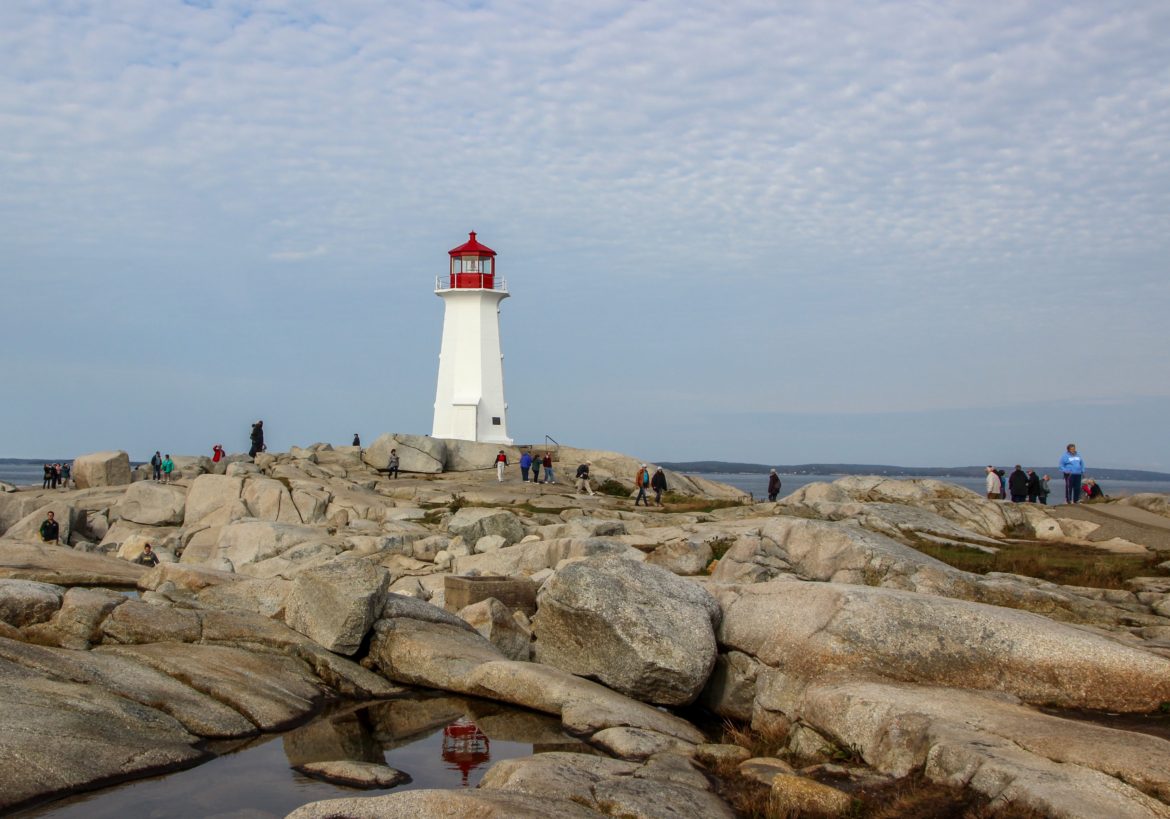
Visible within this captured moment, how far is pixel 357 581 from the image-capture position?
57.6 ft

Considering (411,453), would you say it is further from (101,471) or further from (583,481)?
(101,471)

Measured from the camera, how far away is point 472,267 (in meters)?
57.4

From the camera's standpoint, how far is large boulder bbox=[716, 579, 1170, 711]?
42.8ft

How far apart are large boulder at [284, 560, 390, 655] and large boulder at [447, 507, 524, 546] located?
14458 mm

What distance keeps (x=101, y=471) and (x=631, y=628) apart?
141 ft

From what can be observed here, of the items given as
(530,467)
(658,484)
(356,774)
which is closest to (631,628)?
(356,774)

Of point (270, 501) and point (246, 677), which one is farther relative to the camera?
point (270, 501)

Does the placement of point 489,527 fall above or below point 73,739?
above

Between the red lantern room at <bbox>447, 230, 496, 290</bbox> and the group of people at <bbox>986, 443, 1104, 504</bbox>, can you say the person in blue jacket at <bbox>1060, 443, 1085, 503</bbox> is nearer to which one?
the group of people at <bbox>986, 443, 1104, 504</bbox>

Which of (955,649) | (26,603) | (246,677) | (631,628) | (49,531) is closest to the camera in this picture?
(955,649)

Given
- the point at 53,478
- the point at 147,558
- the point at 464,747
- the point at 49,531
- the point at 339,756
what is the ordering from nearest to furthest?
the point at 339,756 → the point at 464,747 → the point at 147,558 → the point at 49,531 → the point at 53,478

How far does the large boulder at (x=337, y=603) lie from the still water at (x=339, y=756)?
1.54 metres

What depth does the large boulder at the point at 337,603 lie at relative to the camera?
17.1 metres

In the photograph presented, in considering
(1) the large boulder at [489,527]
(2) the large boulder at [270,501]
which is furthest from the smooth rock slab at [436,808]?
(2) the large boulder at [270,501]
